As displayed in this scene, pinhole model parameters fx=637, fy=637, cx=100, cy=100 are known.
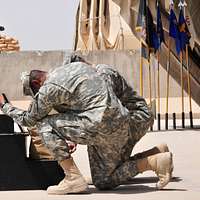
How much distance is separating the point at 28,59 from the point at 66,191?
16.2m

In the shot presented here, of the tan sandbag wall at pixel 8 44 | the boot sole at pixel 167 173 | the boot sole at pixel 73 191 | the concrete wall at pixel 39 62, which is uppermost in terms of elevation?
the tan sandbag wall at pixel 8 44

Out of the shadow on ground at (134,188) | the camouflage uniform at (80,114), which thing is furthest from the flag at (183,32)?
the camouflage uniform at (80,114)

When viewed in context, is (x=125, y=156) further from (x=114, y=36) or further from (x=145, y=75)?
(x=114, y=36)

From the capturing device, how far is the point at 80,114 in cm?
421

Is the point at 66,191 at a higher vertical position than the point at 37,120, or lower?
lower

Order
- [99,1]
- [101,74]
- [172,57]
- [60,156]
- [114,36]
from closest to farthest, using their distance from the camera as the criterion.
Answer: [60,156] → [101,74] → [172,57] → [114,36] → [99,1]

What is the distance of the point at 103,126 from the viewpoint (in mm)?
Answer: 4152

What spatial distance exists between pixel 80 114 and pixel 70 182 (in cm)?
45

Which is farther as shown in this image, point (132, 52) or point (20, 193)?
point (132, 52)

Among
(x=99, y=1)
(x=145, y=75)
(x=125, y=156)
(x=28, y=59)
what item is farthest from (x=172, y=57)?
(x=99, y=1)

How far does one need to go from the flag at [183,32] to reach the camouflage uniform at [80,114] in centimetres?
993

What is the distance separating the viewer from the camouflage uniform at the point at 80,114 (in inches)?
164

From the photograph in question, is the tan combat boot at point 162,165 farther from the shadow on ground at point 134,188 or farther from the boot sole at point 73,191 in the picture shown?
the boot sole at point 73,191

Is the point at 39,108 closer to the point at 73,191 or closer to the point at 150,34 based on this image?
the point at 73,191
